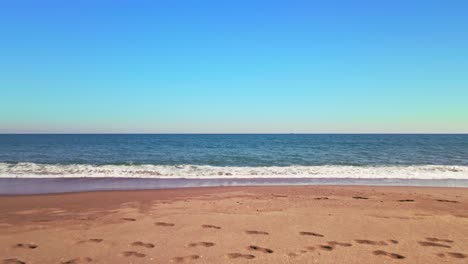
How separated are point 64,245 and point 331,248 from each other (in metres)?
4.51

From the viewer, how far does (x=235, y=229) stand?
6.72 m

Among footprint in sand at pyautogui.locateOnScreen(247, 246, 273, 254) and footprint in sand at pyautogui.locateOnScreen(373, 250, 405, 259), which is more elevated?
footprint in sand at pyautogui.locateOnScreen(373, 250, 405, 259)

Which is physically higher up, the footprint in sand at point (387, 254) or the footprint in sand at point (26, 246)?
the footprint in sand at point (387, 254)

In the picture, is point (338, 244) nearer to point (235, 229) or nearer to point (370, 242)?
point (370, 242)

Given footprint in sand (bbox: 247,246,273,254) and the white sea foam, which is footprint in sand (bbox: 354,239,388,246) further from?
the white sea foam

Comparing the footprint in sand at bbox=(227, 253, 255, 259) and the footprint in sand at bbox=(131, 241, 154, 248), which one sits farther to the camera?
the footprint in sand at bbox=(131, 241, 154, 248)

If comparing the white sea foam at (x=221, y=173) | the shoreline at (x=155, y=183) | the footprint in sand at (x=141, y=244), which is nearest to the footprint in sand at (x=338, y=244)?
the footprint in sand at (x=141, y=244)

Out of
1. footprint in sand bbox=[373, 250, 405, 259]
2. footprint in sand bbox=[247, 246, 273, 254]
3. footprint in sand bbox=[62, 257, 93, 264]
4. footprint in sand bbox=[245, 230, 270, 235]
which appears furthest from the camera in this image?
footprint in sand bbox=[245, 230, 270, 235]

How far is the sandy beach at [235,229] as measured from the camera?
536 cm

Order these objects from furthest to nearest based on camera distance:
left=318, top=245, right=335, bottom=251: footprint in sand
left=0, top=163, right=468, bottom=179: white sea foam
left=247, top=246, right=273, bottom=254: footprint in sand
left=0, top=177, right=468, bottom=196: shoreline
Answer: left=0, top=163, right=468, bottom=179: white sea foam → left=0, top=177, right=468, bottom=196: shoreline → left=318, top=245, right=335, bottom=251: footprint in sand → left=247, top=246, right=273, bottom=254: footprint in sand

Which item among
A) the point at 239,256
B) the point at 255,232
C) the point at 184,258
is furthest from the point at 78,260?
the point at 255,232

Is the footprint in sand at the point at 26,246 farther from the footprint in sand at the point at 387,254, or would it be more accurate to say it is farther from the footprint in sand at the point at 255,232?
the footprint in sand at the point at 387,254

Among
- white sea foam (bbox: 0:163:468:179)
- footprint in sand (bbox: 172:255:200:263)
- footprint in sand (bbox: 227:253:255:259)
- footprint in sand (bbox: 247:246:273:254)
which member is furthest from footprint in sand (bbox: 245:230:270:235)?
white sea foam (bbox: 0:163:468:179)

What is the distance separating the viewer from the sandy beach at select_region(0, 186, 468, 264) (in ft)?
17.6
